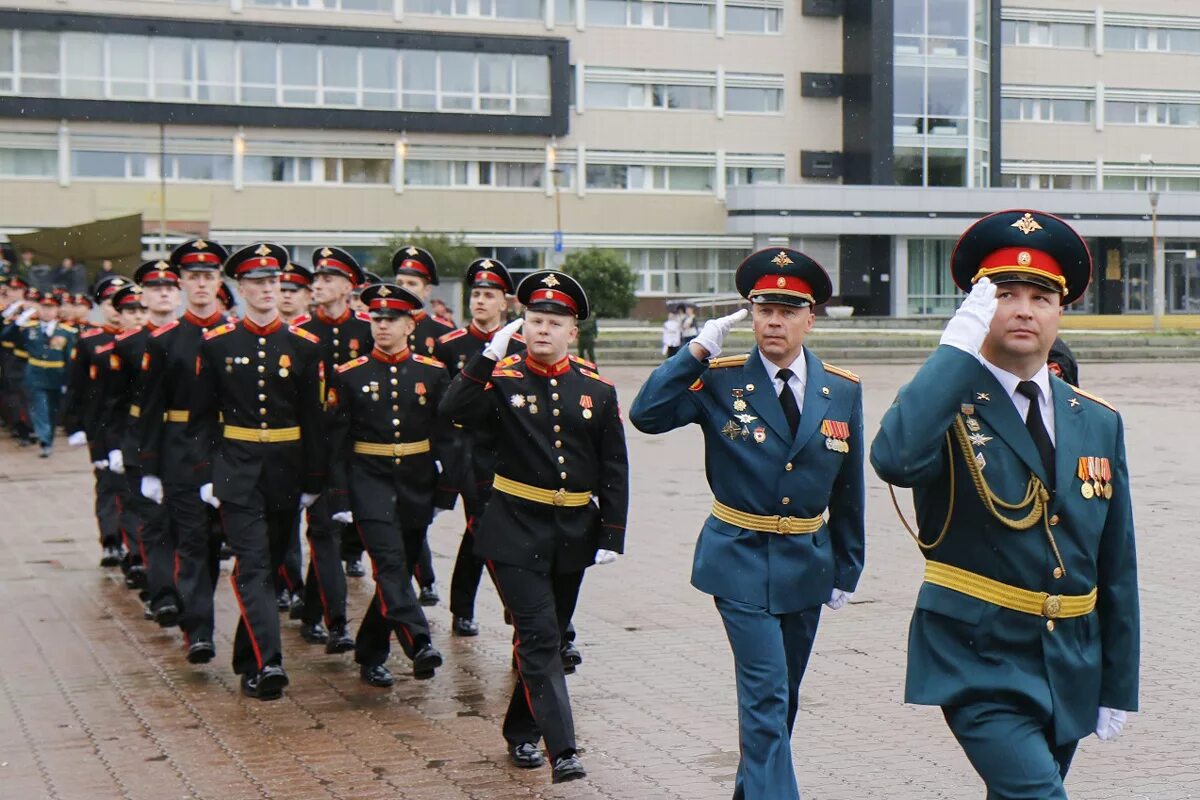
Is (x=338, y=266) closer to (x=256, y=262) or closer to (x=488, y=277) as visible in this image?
(x=488, y=277)

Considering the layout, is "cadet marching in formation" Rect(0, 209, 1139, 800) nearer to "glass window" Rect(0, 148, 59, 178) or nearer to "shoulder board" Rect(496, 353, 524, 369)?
"shoulder board" Rect(496, 353, 524, 369)

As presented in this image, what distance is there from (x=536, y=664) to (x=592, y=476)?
0.88 metres

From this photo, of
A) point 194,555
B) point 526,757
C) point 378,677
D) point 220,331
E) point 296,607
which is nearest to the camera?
point 526,757

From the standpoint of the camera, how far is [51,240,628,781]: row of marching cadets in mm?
6961

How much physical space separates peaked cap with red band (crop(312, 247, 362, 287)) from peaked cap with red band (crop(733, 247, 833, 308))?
5.43 metres

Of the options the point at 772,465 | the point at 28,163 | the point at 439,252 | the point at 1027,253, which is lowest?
the point at 772,465

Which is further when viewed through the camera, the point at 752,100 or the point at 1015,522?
the point at 752,100

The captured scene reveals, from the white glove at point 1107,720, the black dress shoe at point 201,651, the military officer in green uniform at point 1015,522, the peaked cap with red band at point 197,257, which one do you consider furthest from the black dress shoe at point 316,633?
the white glove at point 1107,720

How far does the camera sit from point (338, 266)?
432 inches

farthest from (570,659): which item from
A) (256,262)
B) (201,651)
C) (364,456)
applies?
(256,262)

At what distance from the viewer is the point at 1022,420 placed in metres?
4.26

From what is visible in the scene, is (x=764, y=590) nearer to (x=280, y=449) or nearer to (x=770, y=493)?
(x=770, y=493)

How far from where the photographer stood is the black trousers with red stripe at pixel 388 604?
8.20 meters

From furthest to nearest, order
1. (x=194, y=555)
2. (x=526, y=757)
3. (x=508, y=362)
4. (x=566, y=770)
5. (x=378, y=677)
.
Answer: (x=194, y=555), (x=378, y=677), (x=508, y=362), (x=526, y=757), (x=566, y=770)
